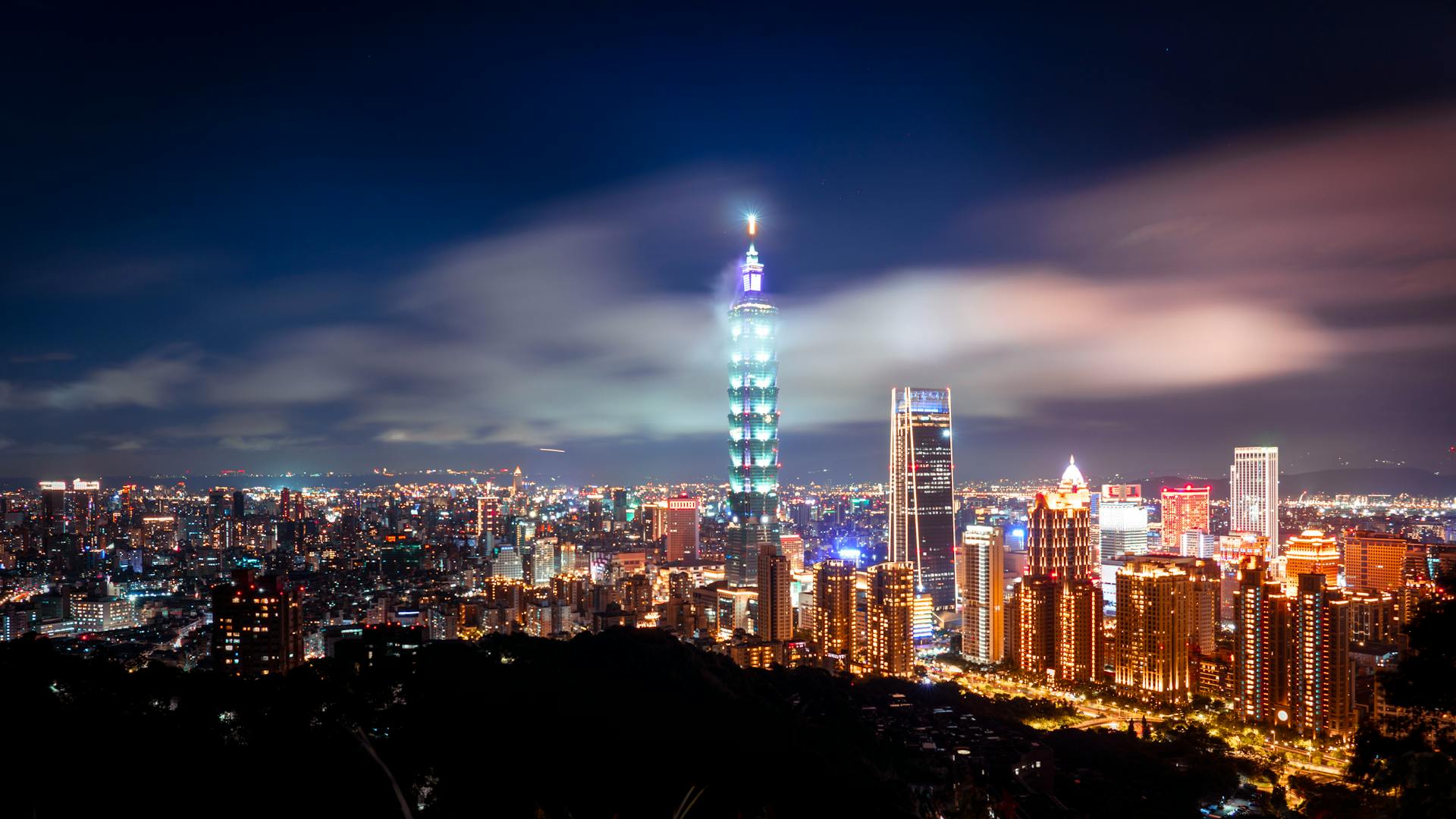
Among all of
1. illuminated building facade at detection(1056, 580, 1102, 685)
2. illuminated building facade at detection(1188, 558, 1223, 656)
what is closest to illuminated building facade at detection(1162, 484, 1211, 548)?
illuminated building facade at detection(1188, 558, 1223, 656)

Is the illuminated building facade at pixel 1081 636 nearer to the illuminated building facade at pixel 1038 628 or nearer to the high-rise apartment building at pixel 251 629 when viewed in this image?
the illuminated building facade at pixel 1038 628

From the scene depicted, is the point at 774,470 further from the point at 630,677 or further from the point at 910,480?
the point at 630,677

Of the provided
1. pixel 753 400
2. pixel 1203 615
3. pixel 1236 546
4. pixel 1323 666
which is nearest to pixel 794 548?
pixel 753 400

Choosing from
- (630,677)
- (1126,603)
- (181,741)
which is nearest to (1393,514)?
(1126,603)

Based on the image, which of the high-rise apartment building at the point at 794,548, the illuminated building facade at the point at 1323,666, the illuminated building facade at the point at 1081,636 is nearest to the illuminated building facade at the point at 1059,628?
the illuminated building facade at the point at 1081,636

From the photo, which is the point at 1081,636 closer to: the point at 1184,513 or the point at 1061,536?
the point at 1061,536

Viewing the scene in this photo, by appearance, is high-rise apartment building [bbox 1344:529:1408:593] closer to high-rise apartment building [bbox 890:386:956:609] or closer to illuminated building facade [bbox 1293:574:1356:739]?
illuminated building facade [bbox 1293:574:1356:739]
